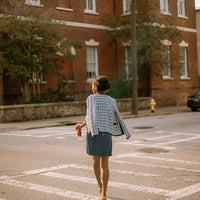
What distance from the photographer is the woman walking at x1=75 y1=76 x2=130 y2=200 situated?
5.39 m

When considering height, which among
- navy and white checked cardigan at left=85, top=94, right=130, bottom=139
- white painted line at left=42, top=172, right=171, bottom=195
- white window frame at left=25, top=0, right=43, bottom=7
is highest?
white window frame at left=25, top=0, right=43, bottom=7

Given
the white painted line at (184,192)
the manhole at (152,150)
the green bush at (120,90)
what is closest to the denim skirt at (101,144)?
the white painted line at (184,192)

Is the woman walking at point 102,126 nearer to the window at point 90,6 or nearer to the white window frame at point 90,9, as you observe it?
the white window frame at point 90,9

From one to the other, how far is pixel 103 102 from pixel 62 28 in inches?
828

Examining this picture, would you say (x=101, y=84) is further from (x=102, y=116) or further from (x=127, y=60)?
(x=127, y=60)

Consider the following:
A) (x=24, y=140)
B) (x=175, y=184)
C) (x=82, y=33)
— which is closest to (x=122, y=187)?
(x=175, y=184)

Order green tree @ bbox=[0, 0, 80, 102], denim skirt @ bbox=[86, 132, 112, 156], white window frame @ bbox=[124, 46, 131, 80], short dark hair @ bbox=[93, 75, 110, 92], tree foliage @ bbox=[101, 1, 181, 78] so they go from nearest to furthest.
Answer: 1. denim skirt @ bbox=[86, 132, 112, 156]
2. short dark hair @ bbox=[93, 75, 110, 92]
3. green tree @ bbox=[0, 0, 80, 102]
4. tree foliage @ bbox=[101, 1, 181, 78]
5. white window frame @ bbox=[124, 46, 131, 80]

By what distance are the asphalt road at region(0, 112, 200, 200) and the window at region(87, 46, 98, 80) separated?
51.4 feet

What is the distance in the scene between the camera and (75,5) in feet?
88.6

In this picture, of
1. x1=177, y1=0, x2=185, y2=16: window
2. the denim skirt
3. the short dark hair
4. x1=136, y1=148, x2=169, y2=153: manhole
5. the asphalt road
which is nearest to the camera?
the denim skirt

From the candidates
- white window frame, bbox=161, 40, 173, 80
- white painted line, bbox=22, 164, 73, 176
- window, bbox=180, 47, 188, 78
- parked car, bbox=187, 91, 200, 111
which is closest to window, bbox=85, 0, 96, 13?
white window frame, bbox=161, 40, 173, 80

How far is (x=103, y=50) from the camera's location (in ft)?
94.9

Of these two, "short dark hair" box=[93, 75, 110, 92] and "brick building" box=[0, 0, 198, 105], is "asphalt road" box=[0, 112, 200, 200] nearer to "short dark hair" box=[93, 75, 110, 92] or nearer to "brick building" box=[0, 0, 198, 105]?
"short dark hair" box=[93, 75, 110, 92]

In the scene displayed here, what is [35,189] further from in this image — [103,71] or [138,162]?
[103,71]
